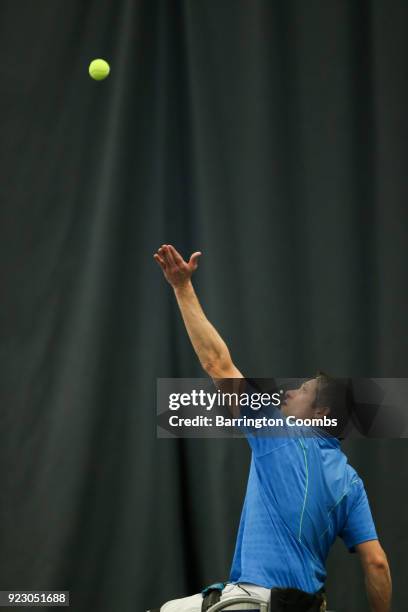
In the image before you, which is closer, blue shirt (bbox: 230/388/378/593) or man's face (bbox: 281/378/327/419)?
blue shirt (bbox: 230/388/378/593)

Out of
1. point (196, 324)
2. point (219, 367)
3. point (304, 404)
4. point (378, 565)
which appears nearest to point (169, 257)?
point (196, 324)

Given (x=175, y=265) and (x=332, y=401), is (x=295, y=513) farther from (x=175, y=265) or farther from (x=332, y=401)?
(x=175, y=265)

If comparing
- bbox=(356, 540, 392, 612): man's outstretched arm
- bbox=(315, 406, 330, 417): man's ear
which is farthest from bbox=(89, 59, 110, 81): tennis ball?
bbox=(356, 540, 392, 612): man's outstretched arm

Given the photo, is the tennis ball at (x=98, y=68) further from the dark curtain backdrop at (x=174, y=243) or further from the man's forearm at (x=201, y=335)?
the man's forearm at (x=201, y=335)

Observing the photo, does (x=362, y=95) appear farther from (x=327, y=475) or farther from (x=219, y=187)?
(x=327, y=475)

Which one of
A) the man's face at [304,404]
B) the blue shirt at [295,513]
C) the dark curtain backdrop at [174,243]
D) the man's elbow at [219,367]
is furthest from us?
the dark curtain backdrop at [174,243]

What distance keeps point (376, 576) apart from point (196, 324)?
911 mm

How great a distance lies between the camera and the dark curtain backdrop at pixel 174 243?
128 inches

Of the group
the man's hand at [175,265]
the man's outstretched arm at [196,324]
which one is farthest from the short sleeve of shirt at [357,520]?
the man's hand at [175,265]

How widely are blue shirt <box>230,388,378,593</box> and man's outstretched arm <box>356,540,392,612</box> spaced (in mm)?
36

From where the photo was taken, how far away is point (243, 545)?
2.26 metres

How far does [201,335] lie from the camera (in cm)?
231

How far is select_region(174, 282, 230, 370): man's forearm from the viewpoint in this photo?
2299 mm

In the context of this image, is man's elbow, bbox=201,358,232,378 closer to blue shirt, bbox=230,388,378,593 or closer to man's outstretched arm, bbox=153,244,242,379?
man's outstretched arm, bbox=153,244,242,379
